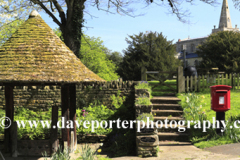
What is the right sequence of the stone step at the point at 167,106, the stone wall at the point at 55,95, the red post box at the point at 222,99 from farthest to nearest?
1. the stone wall at the point at 55,95
2. the stone step at the point at 167,106
3. the red post box at the point at 222,99

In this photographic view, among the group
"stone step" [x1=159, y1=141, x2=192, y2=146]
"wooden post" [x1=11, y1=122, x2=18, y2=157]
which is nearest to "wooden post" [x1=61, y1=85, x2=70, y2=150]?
"wooden post" [x1=11, y1=122, x2=18, y2=157]

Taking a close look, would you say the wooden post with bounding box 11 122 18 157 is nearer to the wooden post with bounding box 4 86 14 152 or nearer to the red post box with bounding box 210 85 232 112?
the wooden post with bounding box 4 86 14 152

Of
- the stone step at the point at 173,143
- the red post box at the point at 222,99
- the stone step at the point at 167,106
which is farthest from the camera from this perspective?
the stone step at the point at 167,106

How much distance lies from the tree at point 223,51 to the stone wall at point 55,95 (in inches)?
767

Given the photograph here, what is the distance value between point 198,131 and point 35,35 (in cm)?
629

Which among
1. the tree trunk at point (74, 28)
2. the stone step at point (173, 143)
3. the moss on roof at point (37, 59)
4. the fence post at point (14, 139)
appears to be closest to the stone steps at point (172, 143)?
the stone step at point (173, 143)

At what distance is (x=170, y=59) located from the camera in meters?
29.7

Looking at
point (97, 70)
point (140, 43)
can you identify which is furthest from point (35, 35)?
point (140, 43)

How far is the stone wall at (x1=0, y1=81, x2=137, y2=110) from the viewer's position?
12.6m

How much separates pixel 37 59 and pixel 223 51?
1098 inches

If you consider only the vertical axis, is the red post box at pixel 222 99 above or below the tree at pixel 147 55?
below

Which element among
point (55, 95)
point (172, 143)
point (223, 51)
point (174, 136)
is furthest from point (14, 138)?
point (223, 51)

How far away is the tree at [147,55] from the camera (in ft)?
91.6

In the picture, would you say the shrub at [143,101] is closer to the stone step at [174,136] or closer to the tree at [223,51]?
the stone step at [174,136]
